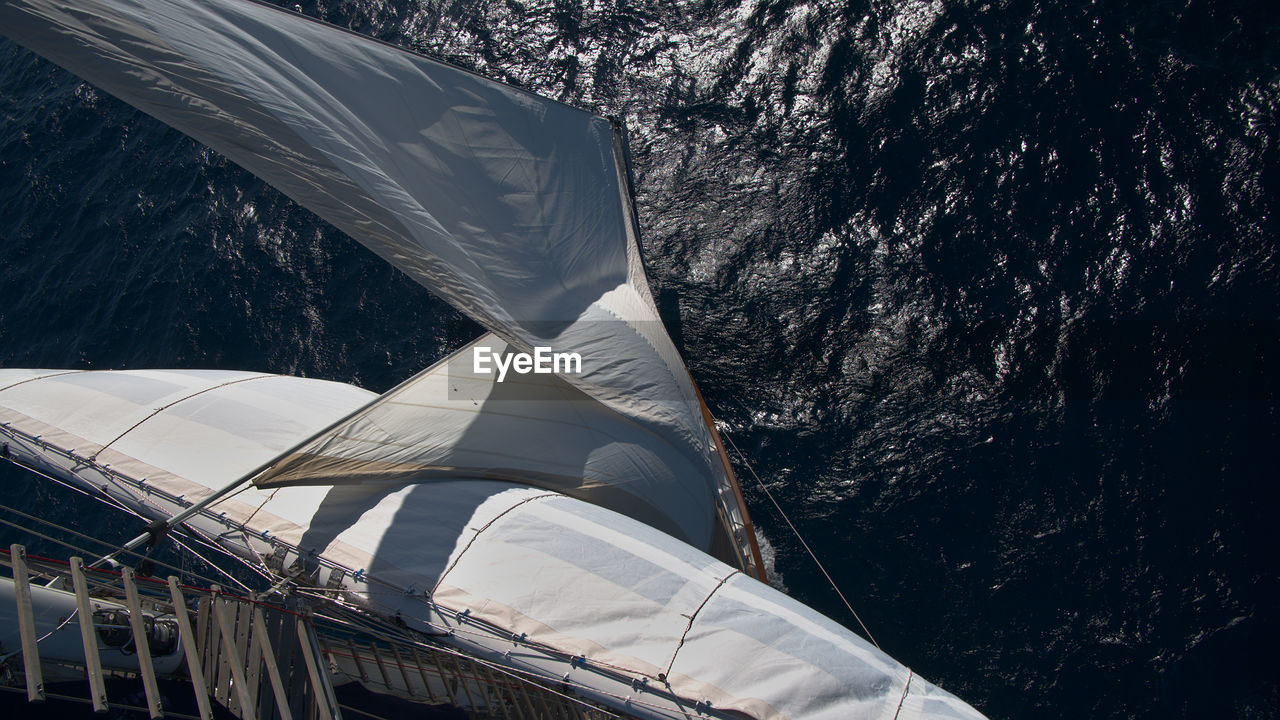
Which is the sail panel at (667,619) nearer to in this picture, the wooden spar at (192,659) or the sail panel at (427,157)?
the sail panel at (427,157)

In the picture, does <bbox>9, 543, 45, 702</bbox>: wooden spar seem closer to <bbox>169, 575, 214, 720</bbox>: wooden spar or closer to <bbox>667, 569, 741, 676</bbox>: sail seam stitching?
<bbox>169, 575, 214, 720</bbox>: wooden spar

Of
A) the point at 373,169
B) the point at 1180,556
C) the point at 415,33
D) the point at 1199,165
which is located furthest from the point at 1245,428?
the point at 415,33

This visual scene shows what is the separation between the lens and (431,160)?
511 inches

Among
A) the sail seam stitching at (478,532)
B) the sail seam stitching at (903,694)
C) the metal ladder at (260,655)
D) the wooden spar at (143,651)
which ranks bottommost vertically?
the metal ladder at (260,655)

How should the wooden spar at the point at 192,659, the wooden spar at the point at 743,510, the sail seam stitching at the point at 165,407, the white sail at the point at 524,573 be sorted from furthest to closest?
the sail seam stitching at the point at 165,407
the wooden spar at the point at 743,510
the white sail at the point at 524,573
the wooden spar at the point at 192,659

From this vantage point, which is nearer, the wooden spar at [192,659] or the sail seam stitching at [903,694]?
the wooden spar at [192,659]

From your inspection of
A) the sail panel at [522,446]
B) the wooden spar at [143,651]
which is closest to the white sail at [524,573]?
the sail panel at [522,446]

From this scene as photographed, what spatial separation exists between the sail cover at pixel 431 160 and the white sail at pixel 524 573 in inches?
111

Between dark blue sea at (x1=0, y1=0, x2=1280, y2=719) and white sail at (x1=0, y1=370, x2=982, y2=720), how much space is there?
5.10 metres

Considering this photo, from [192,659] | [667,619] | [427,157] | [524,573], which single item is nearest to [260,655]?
[192,659]

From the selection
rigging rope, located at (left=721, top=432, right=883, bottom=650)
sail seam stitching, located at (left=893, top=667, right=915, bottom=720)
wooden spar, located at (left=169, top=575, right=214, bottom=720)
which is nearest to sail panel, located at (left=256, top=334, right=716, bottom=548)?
rigging rope, located at (left=721, top=432, right=883, bottom=650)

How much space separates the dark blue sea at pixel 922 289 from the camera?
45.2 feet

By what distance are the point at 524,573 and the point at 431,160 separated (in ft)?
23.9

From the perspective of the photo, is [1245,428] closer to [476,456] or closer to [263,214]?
[476,456]
